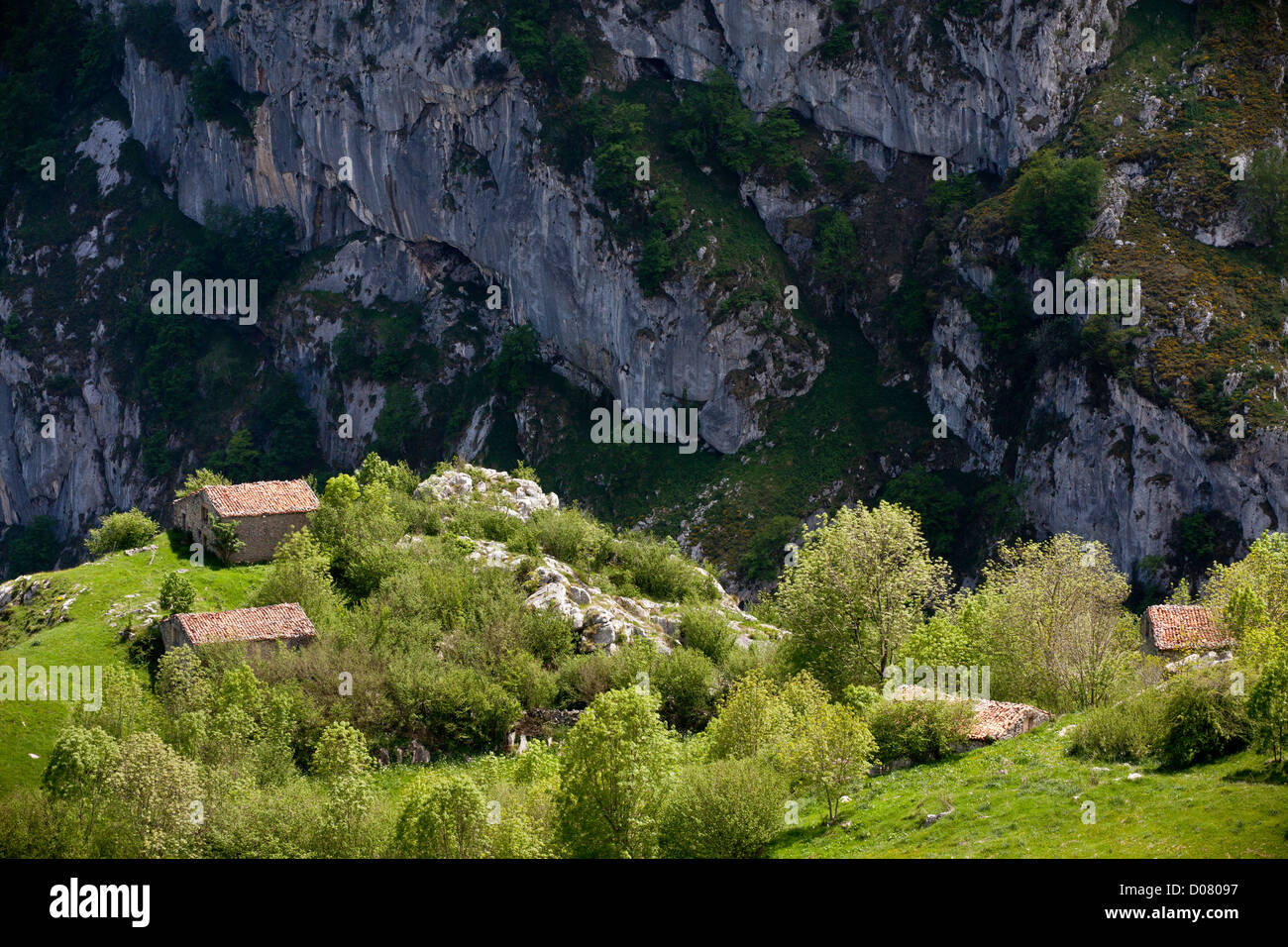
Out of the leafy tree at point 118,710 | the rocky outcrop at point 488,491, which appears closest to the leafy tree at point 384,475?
the rocky outcrop at point 488,491

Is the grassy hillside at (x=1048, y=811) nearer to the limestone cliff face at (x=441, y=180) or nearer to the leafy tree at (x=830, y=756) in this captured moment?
the leafy tree at (x=830, y=756)

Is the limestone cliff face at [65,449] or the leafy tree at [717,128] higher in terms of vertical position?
the leafy tree at [717,128]

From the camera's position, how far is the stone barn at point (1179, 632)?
5965cm

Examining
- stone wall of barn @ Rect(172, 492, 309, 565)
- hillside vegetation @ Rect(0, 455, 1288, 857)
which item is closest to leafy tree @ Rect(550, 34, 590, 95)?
hillside vegetation @ Rect(0, 455, 1288, 857)

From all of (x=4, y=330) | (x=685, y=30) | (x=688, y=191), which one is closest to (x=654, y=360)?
(x=688, y=191)

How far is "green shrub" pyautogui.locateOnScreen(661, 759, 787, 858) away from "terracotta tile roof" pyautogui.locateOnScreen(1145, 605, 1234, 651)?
70.5ft

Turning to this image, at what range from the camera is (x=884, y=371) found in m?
117

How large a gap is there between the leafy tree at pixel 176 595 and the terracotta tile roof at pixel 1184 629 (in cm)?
3796

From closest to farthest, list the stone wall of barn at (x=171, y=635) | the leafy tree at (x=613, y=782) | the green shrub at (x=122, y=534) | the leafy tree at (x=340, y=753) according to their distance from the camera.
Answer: the leafy tree at (x=613, y=782) → the leafy tree at (x=340, y=753) → the stone wall of barn at (x=171, y=635) → the green shrub at (x=122, y=534)

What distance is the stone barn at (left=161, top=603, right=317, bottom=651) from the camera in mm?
60287

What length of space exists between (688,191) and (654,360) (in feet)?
42.5

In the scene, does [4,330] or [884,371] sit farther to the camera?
[4,330]

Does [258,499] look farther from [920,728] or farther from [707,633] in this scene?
[920,728]
